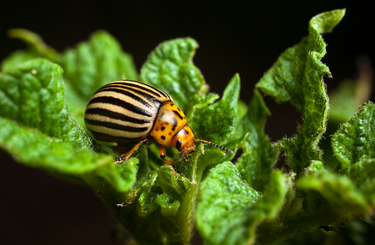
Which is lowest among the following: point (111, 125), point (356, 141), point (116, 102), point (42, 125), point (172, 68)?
point (42, 125)

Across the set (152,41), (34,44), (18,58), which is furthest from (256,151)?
(152,41)

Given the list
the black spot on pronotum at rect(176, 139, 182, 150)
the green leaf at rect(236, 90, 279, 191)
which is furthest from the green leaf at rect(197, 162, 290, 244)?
the black spot on pronotum at rect(176, 139, 182, 150)

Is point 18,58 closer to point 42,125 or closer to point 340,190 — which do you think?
point 42,125

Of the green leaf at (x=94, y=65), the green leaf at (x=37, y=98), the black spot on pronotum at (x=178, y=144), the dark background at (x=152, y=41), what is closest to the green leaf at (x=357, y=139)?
the black spot on pronotum at (x=178, y=144)

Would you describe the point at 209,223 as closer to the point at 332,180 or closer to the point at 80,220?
the point at 332,180

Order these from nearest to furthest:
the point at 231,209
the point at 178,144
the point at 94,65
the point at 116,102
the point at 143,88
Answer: the point at 231,209 < the point at 116,102 < the point at 143,88 < the point at 178,144 < the point at 94,65

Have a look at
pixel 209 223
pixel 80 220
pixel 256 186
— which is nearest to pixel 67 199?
pixel 80 220

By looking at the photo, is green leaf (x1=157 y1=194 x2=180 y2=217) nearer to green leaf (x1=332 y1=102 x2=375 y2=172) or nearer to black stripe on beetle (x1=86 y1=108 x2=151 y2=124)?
black stripe on beetle (x1=86 y1=108 x2=151 y2=124)
